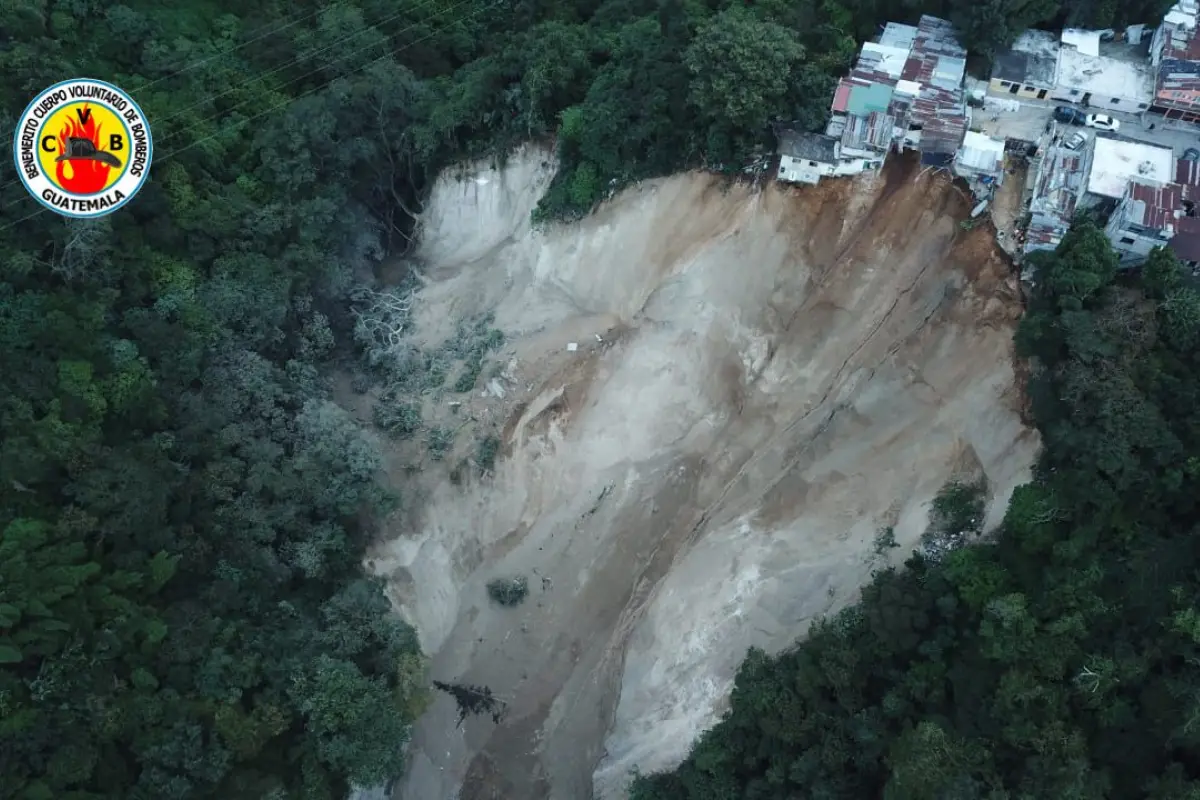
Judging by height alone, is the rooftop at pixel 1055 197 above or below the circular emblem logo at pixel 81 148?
below

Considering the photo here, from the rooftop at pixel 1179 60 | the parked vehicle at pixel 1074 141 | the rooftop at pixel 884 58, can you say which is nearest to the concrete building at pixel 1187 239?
the parked vehicle at pixel 1074 141

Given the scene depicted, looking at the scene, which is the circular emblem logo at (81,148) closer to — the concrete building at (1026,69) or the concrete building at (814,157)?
the concrete building at (814,157)

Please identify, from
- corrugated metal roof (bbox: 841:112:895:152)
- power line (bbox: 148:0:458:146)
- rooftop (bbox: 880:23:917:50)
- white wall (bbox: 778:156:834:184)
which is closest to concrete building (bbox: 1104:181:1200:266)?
corrugated metal roof (bbox: 841:112:895:152)

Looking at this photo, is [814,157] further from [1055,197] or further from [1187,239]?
[1187,239]

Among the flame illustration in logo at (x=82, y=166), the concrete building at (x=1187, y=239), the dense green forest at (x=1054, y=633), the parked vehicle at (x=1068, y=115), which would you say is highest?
the flame illustration in logo at (x=82, y=166)

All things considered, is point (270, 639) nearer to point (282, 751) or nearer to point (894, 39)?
point (282, 751)

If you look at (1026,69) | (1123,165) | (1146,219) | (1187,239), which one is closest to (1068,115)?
(1026,69)

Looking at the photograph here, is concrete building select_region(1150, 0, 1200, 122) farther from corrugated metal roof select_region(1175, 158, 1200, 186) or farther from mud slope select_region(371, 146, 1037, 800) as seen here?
mud slope select_region(371, 146, 1037, 800)
